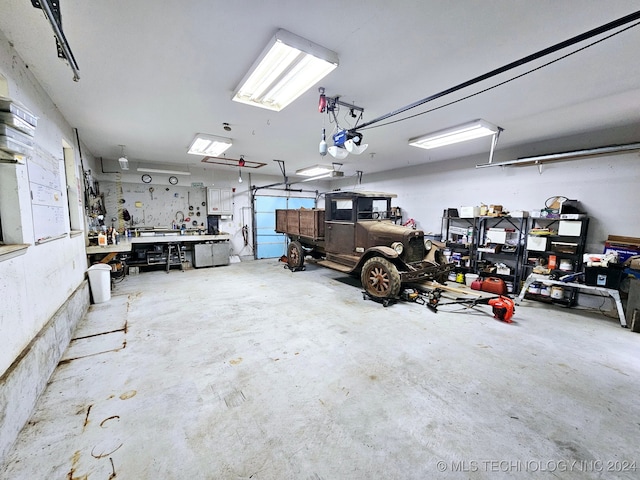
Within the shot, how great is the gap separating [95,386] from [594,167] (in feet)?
24.8

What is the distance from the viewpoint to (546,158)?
441cm

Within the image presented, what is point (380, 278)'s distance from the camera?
14.1ft

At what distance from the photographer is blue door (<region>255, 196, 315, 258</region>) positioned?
347 inches

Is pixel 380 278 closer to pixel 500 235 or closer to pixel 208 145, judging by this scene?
pixel 500 235

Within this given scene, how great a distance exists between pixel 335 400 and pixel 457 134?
14.3 feet

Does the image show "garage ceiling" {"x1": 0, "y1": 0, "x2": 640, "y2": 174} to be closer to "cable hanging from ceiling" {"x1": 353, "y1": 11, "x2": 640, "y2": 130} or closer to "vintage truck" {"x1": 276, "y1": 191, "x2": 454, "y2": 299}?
"cable hanging from ceiling" {"x1": 353, "y1": 11, "x2": 640, "y2": 130}

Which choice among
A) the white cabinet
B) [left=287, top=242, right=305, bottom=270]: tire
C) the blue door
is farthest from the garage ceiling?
the blue door

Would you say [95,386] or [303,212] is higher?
[303,212]

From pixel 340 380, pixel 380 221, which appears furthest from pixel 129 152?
pixel 340 380

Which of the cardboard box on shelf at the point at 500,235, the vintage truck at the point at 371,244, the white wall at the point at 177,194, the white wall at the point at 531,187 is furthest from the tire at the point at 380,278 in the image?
the white wall at the point at 177,194

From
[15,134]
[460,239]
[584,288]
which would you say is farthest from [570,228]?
[15,134]

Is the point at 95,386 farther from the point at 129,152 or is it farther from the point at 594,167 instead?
the point at 594,167

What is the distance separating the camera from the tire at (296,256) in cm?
662

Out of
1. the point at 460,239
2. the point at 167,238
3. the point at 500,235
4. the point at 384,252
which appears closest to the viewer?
the point at 384,252
